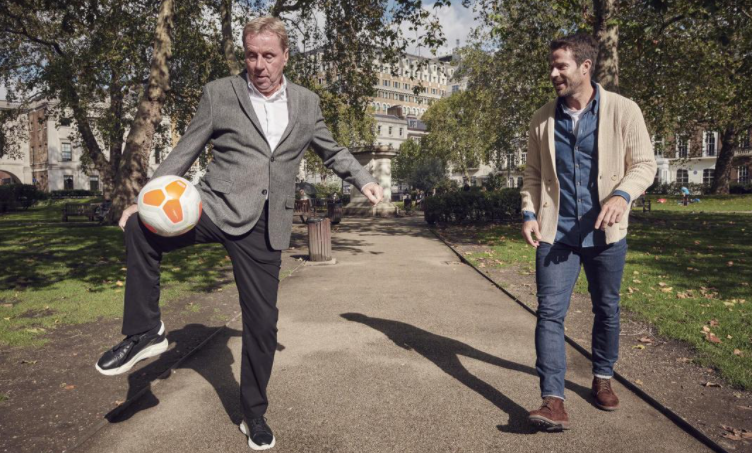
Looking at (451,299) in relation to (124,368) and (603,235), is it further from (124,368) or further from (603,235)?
(124,368)

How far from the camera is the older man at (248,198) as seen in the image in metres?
2.80

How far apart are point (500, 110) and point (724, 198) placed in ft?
53.4

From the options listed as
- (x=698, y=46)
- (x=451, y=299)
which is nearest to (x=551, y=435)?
(x=451, y=299)

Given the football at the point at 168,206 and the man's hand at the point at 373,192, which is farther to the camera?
the man's hand at the point at 373,192

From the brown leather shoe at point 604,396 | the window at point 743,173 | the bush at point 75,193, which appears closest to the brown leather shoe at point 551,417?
the brown leather shoe at point 604,396

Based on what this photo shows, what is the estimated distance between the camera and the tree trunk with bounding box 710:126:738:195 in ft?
114

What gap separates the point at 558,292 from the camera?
3363mm

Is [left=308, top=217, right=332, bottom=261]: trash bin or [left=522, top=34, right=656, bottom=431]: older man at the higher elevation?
[left=522, top=34, right=656, bottom=431]: older man

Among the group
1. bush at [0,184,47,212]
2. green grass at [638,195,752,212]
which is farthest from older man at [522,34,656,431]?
bush at [0,184,47,212]

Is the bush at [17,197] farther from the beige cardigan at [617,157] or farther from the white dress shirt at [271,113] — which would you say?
the beige cardigan at [617,157]

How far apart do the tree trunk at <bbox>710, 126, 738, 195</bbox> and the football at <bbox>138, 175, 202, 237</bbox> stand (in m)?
39.1

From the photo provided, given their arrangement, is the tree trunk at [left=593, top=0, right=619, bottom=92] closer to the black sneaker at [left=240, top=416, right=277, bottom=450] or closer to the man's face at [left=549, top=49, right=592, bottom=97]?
the man's face at [left=549, top=49, right=592, bottom=97]

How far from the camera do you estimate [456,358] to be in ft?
15.4

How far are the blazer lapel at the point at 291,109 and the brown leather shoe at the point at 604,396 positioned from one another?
2.65 metres
